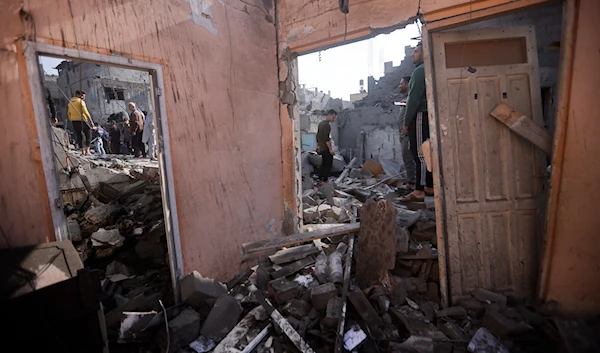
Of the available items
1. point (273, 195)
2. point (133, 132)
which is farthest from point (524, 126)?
point (133, 132)

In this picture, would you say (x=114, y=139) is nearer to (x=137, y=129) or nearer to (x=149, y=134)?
(x=137, y=129)

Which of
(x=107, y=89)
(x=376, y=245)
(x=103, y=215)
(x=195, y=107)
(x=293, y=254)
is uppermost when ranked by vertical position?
(x=107, y=89)

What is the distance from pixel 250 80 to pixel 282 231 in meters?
2.33

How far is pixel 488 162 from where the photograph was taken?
9.23ft

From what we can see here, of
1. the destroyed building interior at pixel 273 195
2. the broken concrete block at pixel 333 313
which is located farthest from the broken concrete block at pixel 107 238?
the broken concrete block at pixel 333 313

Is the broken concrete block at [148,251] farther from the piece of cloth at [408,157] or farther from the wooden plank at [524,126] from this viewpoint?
the wooden plank at [524,126]

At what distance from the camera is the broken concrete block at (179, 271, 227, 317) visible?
2.95 metres

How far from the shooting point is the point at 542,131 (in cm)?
260

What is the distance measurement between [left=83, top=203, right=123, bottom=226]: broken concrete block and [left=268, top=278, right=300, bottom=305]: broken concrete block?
359cm

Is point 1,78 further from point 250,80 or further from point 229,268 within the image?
point 229,268

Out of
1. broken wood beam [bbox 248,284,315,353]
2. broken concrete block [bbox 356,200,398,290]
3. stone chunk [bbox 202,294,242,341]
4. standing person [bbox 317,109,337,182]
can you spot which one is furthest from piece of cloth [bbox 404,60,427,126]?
standing person [bbox 317,109,337,182]

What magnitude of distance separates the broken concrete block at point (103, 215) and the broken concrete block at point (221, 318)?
10.9ft

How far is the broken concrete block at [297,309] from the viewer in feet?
9.19

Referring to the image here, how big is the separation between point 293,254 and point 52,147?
109 inches
